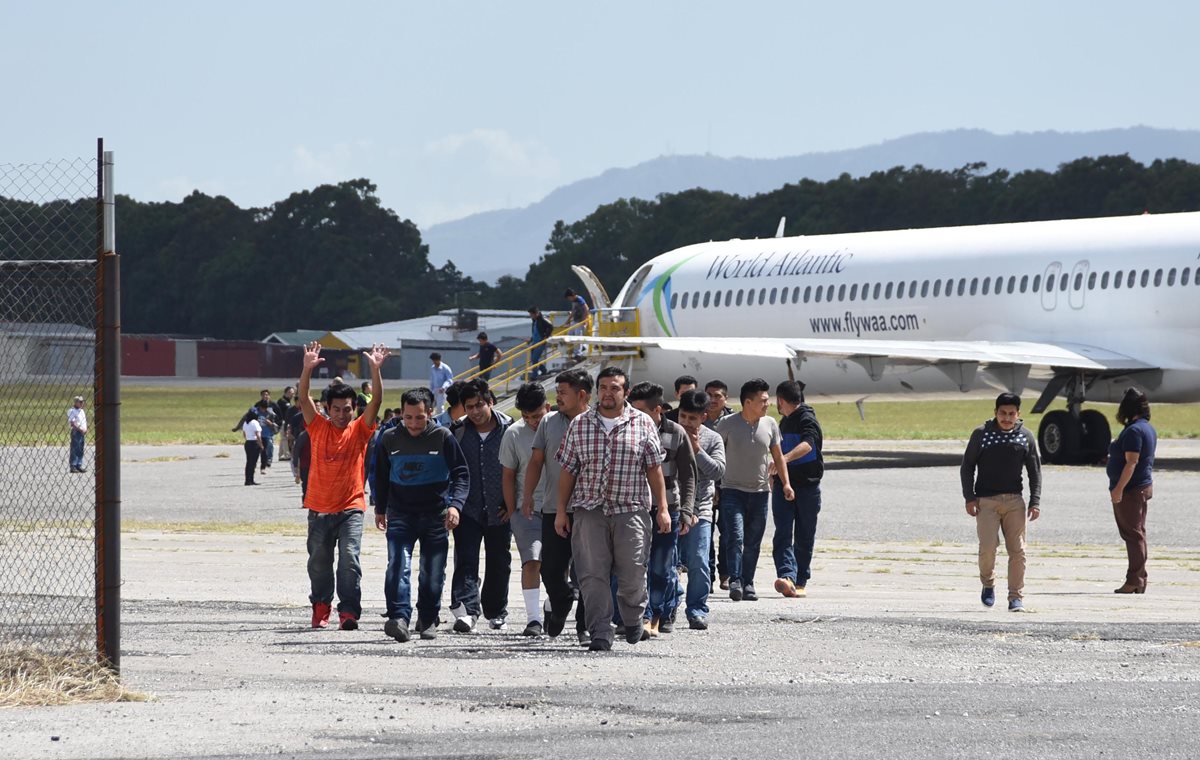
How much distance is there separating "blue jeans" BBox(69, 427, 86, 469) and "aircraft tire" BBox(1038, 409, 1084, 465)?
56.9 ft

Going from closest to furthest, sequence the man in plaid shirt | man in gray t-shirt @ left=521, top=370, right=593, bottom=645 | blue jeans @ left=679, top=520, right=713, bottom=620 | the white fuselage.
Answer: the man in plaid shirt → man in gray t-shirt @ left=521, top=370, right=593, bottom=645 → blue jeans @ left=679, top=520, right=713, bottom=620 → the white fuselage

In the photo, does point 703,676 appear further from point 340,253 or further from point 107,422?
point 340,253

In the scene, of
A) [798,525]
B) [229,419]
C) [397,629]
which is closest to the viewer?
[397,629]

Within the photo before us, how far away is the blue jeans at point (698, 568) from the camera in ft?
44.6

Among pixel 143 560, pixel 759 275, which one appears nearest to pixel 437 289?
pixel 759 275

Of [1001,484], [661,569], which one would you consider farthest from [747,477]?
[661,569]

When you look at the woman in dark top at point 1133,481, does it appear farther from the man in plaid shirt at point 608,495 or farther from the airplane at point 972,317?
the airplane at point 972,317

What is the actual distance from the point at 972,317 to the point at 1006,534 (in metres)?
19.5

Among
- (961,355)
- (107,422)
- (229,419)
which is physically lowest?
(229,419)

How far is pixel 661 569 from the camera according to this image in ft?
43.2

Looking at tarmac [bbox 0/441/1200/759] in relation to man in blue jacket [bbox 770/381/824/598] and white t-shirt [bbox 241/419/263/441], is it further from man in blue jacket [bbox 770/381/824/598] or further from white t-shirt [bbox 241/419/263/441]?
white t-shirt [bbox 241/419/263/441]

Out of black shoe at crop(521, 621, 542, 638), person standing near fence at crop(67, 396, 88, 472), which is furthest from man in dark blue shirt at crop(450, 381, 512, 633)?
person standing near fence at crop(67, 396, 88, 472)

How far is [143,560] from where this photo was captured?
19.1 meters

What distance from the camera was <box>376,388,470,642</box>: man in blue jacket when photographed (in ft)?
43.3
